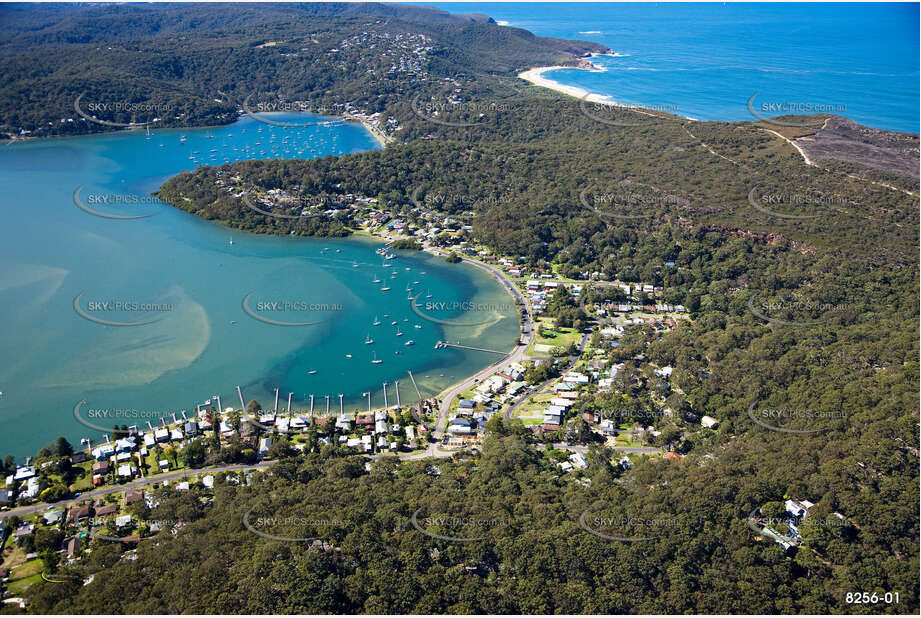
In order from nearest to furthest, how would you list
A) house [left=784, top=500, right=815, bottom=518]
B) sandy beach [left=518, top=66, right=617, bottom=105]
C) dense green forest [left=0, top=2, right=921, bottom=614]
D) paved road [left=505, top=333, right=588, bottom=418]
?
dense green forest [left=0, top=2, right=921, bottom=614] < house [left=784, top=500, right=815, bottom=518] < paved road [left=505, top=333, right=588, bottom=418] < sandy beach [left=518, top=66, right=617, bottom=105]

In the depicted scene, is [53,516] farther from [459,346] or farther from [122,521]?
[459,346]

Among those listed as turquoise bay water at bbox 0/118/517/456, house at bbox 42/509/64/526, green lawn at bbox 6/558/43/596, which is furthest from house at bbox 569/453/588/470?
house at bbox 42/509/64/526

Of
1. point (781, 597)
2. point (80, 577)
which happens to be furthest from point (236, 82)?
point (781, 597)

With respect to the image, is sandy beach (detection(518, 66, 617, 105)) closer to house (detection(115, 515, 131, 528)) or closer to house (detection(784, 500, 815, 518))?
house (detection(784, 500, 815, 518))

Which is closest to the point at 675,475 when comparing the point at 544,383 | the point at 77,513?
the point at 544,383

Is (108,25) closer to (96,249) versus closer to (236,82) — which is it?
(236,82)
